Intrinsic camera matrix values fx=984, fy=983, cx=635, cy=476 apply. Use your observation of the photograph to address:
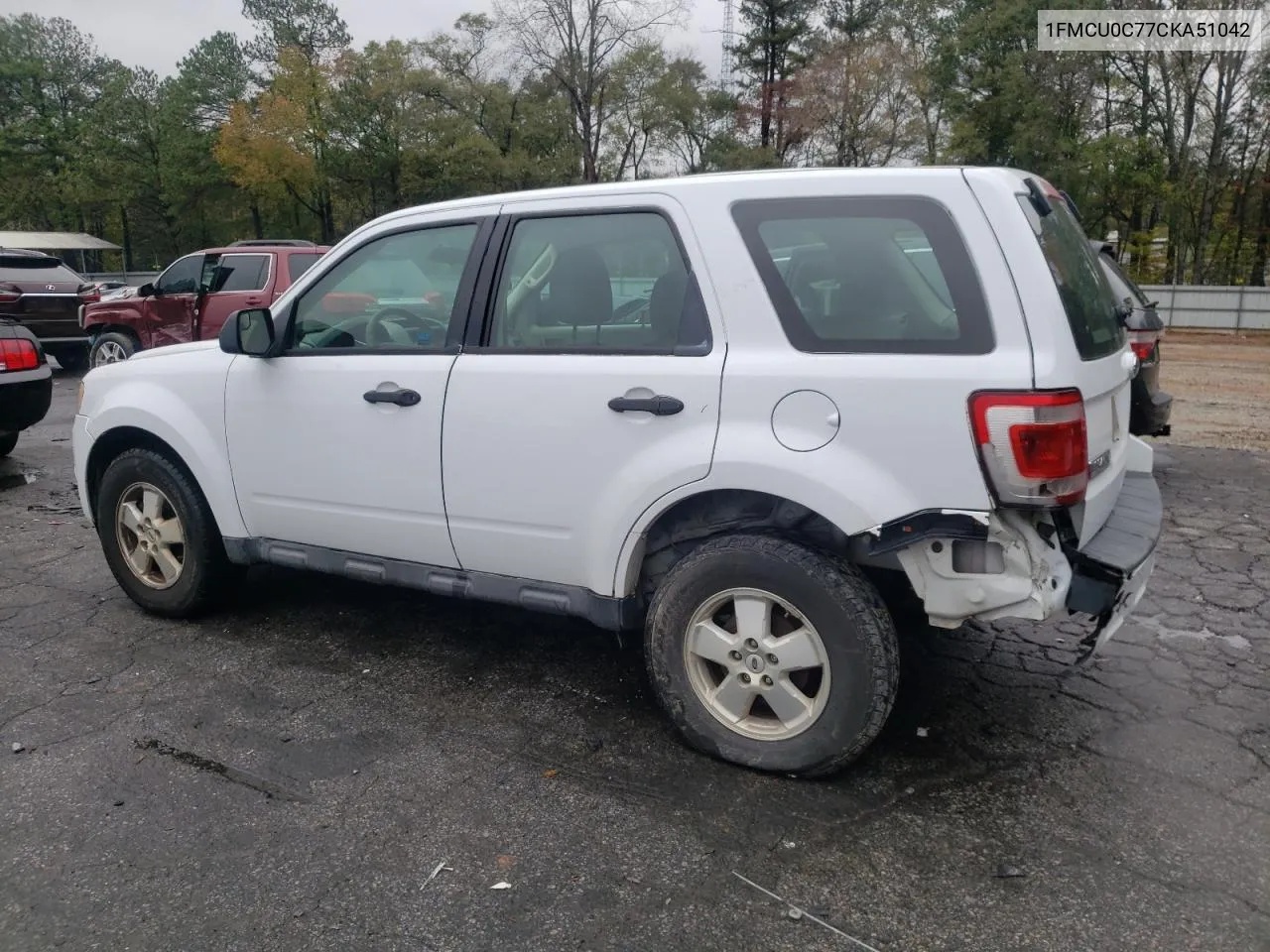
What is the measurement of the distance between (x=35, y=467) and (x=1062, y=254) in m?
8.42

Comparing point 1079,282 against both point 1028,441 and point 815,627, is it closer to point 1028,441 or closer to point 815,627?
point 1028,441

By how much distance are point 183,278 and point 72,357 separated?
3977 mm

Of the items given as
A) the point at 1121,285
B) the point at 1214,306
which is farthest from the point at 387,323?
the point at 1214,306

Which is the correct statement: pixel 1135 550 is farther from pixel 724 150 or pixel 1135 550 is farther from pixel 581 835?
pixel 724 150

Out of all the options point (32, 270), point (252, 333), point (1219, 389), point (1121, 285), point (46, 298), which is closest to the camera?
point (252, 333)

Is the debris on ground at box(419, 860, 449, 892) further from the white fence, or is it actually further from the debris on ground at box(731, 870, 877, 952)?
the white fence

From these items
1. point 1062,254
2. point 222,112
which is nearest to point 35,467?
point 1062,254

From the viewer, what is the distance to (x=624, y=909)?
2.50 metres

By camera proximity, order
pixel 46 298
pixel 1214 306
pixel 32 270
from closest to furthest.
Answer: pixel 46 298
pixel 32 270
pixel 1214 306

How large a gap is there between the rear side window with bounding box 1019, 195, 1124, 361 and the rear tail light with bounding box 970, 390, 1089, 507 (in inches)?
9.5

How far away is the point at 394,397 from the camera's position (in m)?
3.63

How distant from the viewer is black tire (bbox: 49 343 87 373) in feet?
48.9

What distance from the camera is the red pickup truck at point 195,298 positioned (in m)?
12.0

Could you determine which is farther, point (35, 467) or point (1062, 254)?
point (35, 467)
